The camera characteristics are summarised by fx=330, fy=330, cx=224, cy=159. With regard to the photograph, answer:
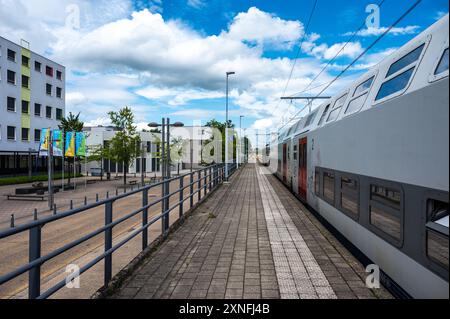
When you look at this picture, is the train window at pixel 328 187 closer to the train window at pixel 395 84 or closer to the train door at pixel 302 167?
the train door at pixel 302 167

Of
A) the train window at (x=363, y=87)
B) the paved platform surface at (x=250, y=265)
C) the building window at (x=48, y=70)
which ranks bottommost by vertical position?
the paved platform surface at (x=250, y=265)

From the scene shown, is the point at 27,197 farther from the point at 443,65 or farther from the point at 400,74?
the point at 443,65

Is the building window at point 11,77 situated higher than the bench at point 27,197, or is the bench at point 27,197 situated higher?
the building window at point 11,77

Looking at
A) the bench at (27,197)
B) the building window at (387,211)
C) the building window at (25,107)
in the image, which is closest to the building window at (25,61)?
the building window at (25,107)

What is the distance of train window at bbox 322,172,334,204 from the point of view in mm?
7445

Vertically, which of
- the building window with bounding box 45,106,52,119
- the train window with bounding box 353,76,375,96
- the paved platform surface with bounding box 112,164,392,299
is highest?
the building window with bounding box 45,106,52,119

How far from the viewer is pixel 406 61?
4.44 meters

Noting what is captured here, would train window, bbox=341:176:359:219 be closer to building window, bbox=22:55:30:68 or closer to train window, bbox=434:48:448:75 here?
train window, bbox=434:48:448:75

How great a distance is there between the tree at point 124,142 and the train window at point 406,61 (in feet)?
93.8

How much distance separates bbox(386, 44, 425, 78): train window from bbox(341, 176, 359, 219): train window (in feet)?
6.14

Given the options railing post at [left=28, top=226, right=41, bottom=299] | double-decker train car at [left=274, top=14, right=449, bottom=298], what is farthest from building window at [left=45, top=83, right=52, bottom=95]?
railing post at [left=28, top=226, right=41, bottom=299]

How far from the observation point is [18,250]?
30.0ft

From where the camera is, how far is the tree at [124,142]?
32.0 m
